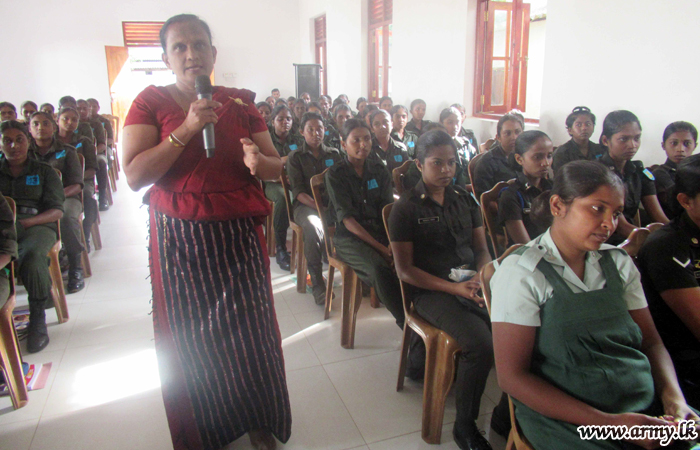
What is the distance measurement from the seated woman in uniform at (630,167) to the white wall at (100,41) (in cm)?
1075

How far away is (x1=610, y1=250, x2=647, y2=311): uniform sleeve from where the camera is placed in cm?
118

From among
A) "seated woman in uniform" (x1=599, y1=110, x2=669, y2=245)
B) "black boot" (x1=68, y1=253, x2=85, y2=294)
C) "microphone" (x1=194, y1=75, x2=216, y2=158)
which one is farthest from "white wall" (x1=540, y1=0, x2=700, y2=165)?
"black boot" (x1=68, y1=253, x2=85, y2=294)

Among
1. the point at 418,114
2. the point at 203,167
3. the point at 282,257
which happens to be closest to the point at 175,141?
the point at 203,167

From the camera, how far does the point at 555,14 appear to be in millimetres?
3904

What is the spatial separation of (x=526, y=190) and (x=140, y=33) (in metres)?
11.7

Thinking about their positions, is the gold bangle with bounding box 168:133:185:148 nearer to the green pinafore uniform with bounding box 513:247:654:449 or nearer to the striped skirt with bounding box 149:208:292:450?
the striped skirt with bounding box 149:208:292:450

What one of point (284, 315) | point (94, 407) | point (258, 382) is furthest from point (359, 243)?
point (94, 407)

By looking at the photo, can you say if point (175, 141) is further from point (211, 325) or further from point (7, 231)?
point (7, 231)

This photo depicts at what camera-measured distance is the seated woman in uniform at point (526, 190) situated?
2051mm

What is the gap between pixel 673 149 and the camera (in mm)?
2738

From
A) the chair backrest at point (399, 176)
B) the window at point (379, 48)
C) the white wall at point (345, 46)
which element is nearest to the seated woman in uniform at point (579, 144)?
the chair backrest at point (399, 176)

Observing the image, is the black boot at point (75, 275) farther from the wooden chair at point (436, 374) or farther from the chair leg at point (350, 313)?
the wooden chair at point (436, 374)

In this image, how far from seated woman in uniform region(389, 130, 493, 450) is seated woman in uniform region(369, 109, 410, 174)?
1894mm

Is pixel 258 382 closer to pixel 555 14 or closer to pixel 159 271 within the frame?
pixel 159 271
